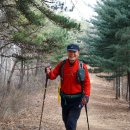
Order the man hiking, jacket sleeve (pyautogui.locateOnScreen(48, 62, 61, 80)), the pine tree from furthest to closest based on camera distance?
the pine tree
jacket sleeve (pyautogui.locateOnScreen(48, 62, 61, 80))
the man hiking

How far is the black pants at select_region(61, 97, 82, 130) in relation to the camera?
7703 millimetres

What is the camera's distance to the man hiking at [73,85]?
7.66m

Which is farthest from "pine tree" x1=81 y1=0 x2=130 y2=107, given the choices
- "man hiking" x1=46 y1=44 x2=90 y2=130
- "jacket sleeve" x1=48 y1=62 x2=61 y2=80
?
"man hiking" x1=46 y1=44 x2=90 y2=130

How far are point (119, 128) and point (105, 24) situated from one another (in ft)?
29.4

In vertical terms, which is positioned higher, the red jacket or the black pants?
the red jacket

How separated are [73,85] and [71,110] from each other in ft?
1.76

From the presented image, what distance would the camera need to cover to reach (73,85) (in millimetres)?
7730

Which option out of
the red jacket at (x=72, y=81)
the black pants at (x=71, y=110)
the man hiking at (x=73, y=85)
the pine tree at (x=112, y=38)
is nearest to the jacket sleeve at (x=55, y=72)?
the man hiking at (x=73, y=85)

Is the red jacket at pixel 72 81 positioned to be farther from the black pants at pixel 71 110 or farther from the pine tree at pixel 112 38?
the pine tree at pixel 112 38

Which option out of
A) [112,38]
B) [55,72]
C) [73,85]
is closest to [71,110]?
[73,85]

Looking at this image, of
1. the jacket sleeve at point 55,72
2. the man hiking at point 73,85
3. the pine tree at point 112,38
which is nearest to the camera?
the man hiking at point 73,85

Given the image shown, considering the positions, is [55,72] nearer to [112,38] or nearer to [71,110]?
[71,110]

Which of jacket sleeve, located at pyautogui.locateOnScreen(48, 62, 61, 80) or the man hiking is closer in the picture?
the man hiking

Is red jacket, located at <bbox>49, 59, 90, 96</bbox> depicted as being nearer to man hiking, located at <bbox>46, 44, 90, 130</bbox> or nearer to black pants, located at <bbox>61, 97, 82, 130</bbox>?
man hiking, located at <bbox>46, 44, 90, 130</bbox>
